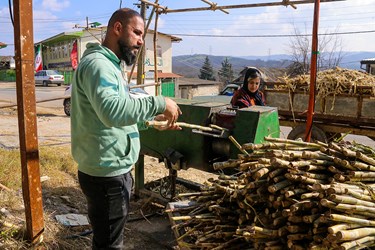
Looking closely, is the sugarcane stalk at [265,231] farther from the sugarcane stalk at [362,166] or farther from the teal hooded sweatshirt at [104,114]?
the teal hooded sweatshirt at [104,114]

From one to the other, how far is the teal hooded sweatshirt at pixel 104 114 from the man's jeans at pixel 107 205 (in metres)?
0.06

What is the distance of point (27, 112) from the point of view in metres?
3.03

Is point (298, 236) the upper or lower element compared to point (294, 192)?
lower

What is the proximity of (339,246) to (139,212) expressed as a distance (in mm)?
3334

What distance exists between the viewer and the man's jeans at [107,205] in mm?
2336

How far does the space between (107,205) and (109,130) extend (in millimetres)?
493

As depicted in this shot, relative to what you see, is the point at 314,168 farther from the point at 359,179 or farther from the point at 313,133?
the point at 313,133

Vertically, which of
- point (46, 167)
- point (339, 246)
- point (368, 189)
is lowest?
point (46, 167)

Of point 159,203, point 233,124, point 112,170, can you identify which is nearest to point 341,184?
point 112,170

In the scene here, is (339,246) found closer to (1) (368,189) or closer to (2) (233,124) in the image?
(1) (368,189)

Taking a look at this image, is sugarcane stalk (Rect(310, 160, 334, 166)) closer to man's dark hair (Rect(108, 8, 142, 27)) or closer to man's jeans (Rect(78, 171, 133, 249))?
man's jeans (Rect(78, 171, 133, 249))

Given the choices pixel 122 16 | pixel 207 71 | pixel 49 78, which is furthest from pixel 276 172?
pixel 207 71

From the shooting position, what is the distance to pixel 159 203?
191 inches

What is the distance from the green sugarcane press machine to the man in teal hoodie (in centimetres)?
132
